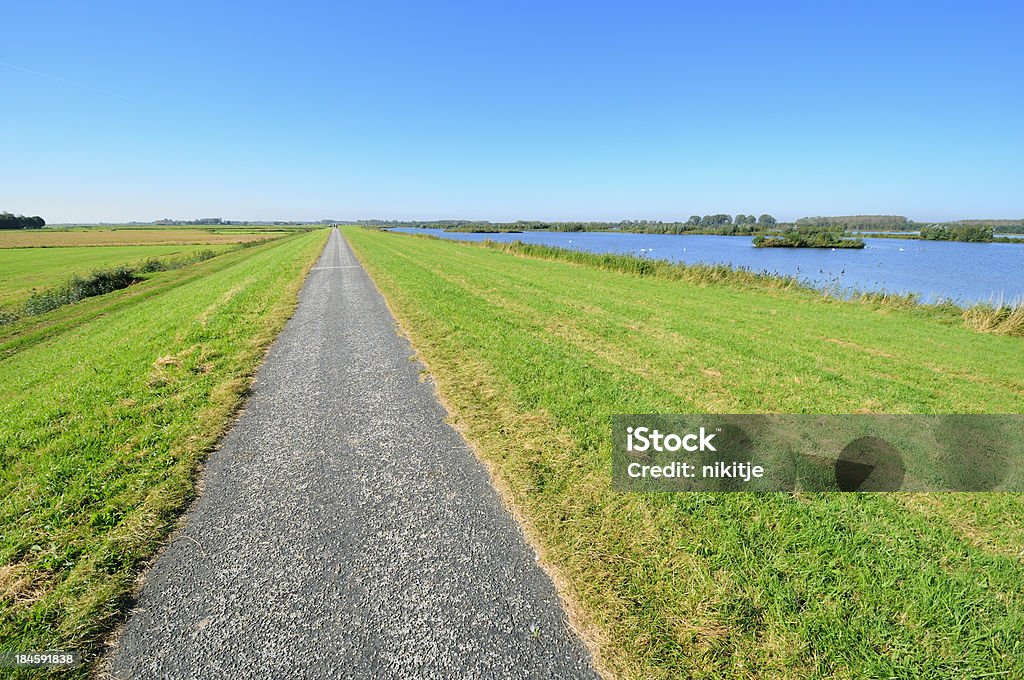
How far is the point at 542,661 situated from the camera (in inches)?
94.0

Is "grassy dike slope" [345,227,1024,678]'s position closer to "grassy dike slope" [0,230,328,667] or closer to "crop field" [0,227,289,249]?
"grassy dike slope" [0,230,328,667]

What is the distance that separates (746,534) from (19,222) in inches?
8802

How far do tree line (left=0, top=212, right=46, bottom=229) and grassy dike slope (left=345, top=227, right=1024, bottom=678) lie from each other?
205956 mm

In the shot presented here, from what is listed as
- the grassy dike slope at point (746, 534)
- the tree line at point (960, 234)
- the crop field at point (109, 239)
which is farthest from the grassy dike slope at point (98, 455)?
the tree line at point (960, 234)

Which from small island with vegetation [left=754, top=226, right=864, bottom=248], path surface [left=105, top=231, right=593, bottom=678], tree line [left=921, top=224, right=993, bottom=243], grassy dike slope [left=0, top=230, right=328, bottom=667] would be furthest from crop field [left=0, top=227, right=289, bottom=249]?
tree line [left=921, top=224, right=993, bottom=243]

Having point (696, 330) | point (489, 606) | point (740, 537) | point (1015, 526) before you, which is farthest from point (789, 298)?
point (489, 606)

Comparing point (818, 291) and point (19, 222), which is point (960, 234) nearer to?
point (818, 291)

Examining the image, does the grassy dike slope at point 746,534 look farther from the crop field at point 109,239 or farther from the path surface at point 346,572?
the crop field at point 109,239

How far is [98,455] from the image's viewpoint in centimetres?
438

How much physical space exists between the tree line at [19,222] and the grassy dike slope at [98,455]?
7729 inches

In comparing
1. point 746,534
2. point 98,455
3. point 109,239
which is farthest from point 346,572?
point 109,239

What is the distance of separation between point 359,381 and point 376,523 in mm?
3812

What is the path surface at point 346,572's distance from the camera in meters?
2.36

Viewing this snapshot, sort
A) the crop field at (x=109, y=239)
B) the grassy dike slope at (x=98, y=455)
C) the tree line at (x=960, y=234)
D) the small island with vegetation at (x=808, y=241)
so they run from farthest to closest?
the tree line at (x=960, y=234) < the crop field at (x=109, y=239) < the small island with vegetation at (x=808, y=241) < the grassy dike slope at (x=98, y=455)
